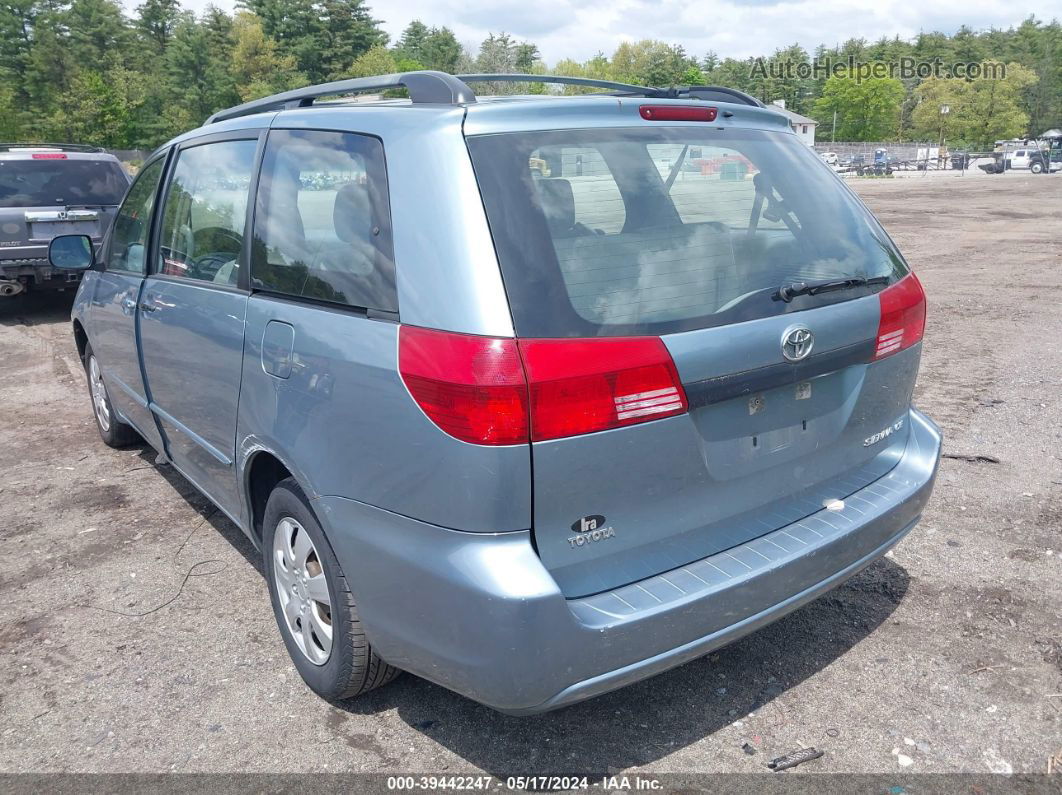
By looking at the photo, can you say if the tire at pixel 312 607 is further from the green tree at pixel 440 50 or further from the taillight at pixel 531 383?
the green tree at pixel 440 50

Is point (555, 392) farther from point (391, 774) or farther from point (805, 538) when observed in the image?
point (391, 774)

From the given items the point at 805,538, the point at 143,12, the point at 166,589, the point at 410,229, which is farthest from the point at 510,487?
the point at 143,12

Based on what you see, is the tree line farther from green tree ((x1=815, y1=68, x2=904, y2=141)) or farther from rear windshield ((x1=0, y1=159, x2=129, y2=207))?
rear windshield ((x1=0, y1=159, x2=129, y2=207))

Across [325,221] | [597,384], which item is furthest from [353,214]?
[597,384]

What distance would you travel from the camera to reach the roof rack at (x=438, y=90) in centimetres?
257

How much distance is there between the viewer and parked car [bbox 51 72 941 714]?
88.7 inches

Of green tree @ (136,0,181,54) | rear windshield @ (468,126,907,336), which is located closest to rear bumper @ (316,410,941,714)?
rear windshield @ (468,126,907,336)

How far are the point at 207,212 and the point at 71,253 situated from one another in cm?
180

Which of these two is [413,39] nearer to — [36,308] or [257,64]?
[257,64]

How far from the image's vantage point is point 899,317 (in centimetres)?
302

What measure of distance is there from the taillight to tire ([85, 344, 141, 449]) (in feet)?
12.8

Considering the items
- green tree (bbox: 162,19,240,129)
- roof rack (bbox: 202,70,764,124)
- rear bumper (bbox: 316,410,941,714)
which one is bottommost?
rear bumper (bbox: 316,410,941,714)

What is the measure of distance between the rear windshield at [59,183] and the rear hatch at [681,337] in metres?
9.68

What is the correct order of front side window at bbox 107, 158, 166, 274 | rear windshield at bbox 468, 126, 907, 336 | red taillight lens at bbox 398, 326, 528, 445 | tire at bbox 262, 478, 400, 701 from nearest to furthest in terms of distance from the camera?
red taillight lens at bbox 398, 326, 528, 445 → rear windshield at bbox 468, 126, 907, 336 → tire at bbox 262, 478, 400, 701 → front side window at bbox 107, 158, 166, 274
